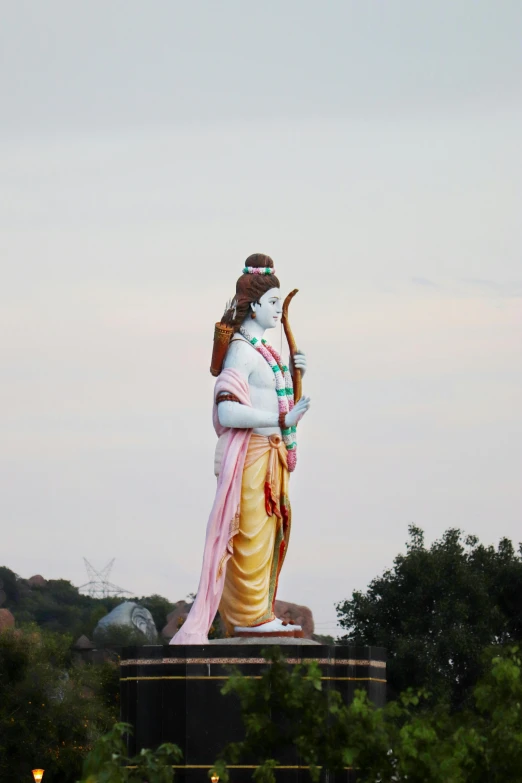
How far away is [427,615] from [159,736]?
2532cm

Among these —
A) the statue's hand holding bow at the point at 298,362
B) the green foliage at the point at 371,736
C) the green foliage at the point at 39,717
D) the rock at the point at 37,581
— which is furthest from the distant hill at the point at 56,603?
the green foliage at the point at 371,736

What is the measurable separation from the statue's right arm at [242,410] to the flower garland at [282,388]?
18 centimetres

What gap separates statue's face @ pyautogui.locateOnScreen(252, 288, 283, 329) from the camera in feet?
77.8

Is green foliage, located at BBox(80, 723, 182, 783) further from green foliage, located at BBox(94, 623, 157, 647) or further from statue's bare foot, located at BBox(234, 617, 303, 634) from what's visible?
green foliage, located at BBox(94, 623, 157, 647)

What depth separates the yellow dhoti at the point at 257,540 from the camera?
75.8 feet

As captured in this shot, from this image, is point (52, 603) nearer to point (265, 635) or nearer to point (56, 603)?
point (56, 603)

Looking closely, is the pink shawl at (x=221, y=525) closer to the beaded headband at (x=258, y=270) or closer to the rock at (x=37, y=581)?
the beaded headband at (x=258, y=270)

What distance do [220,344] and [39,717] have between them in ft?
59.9

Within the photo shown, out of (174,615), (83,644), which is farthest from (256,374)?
(174,615)

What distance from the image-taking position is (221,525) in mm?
23078

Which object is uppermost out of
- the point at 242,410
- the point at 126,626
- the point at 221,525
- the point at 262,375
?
the point at 126,626

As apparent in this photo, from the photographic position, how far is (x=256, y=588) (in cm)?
2312

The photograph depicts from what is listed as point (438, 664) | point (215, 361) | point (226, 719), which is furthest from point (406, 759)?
point (438, 664)

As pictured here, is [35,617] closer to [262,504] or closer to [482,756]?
[262,504]
